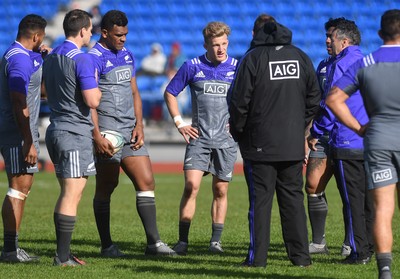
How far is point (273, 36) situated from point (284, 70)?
31 centimetres

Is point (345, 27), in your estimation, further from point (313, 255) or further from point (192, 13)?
point (192, 13)

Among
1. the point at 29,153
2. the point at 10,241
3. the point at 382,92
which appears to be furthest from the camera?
the point at 10,241

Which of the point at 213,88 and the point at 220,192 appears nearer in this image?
the point at 213,88

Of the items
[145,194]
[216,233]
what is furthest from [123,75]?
[216,233]

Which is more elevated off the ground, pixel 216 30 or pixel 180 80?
pixel 216 30

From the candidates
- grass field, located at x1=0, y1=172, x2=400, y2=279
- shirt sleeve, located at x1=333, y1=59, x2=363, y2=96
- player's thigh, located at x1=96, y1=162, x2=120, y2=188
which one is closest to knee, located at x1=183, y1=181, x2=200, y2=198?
grass field, located at x1=0, y1=172, x2=400, y2=279

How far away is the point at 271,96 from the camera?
7.41 m

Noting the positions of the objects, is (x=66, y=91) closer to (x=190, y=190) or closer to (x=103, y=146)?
(x=103, y=146)

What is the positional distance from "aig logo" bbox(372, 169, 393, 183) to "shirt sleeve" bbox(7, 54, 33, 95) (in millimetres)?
3280

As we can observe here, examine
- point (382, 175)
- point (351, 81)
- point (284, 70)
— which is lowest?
point (382, 175)

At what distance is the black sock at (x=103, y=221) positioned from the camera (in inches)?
347

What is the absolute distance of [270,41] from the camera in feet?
24.5

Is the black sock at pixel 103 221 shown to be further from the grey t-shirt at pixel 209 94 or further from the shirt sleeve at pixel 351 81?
the shirt sleeve at pixel 351 81

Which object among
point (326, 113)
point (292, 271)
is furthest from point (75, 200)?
point (326, 113)
